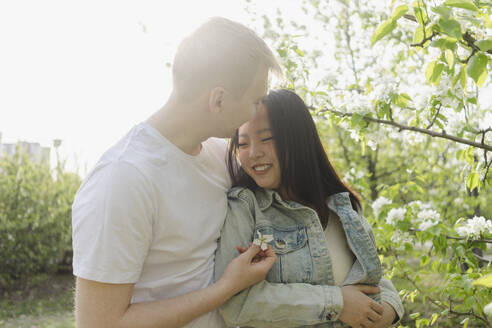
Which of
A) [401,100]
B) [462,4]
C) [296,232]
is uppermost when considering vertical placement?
[462,4]

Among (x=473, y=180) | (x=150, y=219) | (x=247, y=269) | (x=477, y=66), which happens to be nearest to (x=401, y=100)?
(x=473, y=180)

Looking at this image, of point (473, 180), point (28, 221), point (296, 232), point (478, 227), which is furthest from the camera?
point (28, 221)

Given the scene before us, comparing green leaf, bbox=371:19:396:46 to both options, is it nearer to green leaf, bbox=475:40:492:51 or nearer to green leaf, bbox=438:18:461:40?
green leaf, bbox=438:18:461:40

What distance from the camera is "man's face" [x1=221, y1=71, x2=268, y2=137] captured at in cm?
164

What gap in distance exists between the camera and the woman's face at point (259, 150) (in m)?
1.88

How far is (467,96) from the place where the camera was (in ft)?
6.66

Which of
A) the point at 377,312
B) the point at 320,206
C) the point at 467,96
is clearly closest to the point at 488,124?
the point at 467,96

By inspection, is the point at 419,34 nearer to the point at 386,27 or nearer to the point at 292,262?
the point at 386,27

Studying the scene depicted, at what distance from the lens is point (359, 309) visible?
68.7 inches

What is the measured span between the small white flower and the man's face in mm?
436

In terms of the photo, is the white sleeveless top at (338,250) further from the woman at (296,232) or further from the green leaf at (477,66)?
the green leaf at (477,66)

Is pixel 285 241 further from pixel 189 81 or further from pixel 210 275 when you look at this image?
pixel 189 81

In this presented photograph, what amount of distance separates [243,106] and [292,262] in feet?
2.26

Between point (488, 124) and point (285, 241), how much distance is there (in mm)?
1134
